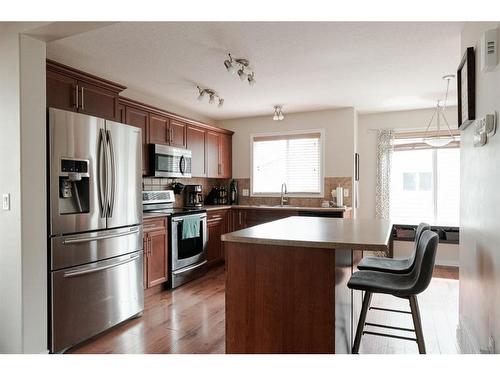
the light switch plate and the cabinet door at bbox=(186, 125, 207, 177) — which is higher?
the cabinet door at bbox=(186, 125, 207, 177)

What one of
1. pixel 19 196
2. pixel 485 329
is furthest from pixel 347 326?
pixel 19 196

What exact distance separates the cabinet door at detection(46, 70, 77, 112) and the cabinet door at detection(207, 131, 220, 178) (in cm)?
261

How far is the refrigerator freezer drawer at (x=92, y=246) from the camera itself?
236cm

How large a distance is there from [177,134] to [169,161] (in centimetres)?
47

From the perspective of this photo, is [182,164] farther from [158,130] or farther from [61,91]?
[61,91]

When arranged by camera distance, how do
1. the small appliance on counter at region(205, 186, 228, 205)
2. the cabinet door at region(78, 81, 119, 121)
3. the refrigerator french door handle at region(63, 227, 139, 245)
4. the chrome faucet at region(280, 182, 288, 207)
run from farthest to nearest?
1. the small appliance on counter at region(205, 186, 228, 205)
2. the chrome faucet at region(280, 182, 288, 207)
3. the cabinet door at region(78, 81, 119, 121)
4. the refrigerator french door handle at region(63, 227, 139, 245)

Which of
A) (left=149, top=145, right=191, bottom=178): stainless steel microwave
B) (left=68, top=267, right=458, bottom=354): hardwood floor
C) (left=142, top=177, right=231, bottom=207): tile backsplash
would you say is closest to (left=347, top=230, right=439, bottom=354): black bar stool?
(left=68, top=267, right=458, bottom=354): hardwood floor

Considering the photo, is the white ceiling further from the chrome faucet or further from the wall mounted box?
the chrome faucet

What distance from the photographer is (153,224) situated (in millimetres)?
3586

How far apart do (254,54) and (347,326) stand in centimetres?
229


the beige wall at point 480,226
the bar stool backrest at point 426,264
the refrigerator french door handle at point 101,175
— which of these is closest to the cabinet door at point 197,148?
the refrigerator french door handle at point 101,175

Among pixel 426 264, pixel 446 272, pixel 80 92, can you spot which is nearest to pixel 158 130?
pixel 80 92

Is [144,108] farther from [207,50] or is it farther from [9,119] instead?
[9,119]

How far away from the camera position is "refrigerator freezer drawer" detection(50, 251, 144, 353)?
2.37 m
